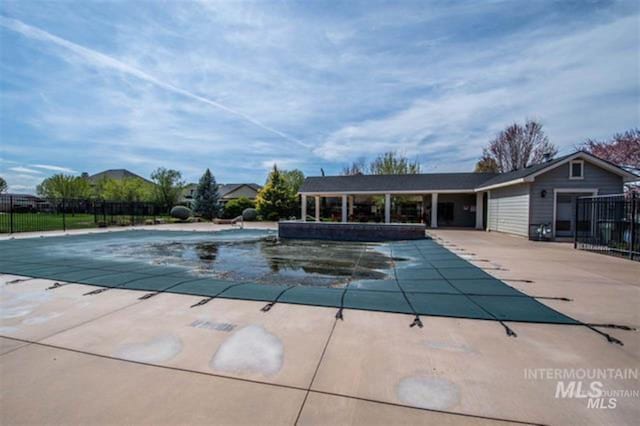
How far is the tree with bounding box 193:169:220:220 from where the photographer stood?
2816 centimetres

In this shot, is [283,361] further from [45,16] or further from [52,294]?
[45,16]

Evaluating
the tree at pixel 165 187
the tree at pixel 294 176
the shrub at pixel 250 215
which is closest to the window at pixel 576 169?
the shrub at pixel 250 215

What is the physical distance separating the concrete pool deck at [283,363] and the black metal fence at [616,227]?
5.97 m

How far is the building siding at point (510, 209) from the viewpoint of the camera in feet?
43.2

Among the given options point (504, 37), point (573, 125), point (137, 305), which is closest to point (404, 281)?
point (137, 305)

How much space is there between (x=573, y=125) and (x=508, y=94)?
644cm

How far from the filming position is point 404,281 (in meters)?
5.56

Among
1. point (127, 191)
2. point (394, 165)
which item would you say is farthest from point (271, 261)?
point (127, 191)

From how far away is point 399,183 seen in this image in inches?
836

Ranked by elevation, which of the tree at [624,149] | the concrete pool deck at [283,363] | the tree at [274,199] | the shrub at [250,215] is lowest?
the concrete pool deck at [283,363]

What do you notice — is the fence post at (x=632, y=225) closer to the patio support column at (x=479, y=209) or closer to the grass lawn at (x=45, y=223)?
the patio support column at (x=479, y=209)

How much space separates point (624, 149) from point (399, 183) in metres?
12.4

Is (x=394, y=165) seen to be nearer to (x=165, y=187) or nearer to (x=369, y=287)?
(x=165, y=187)

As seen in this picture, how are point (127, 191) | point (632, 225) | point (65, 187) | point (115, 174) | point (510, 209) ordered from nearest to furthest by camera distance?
point (632, 225), point (510, 209), point (127, 191), point (65, 187), point (115, 174)
